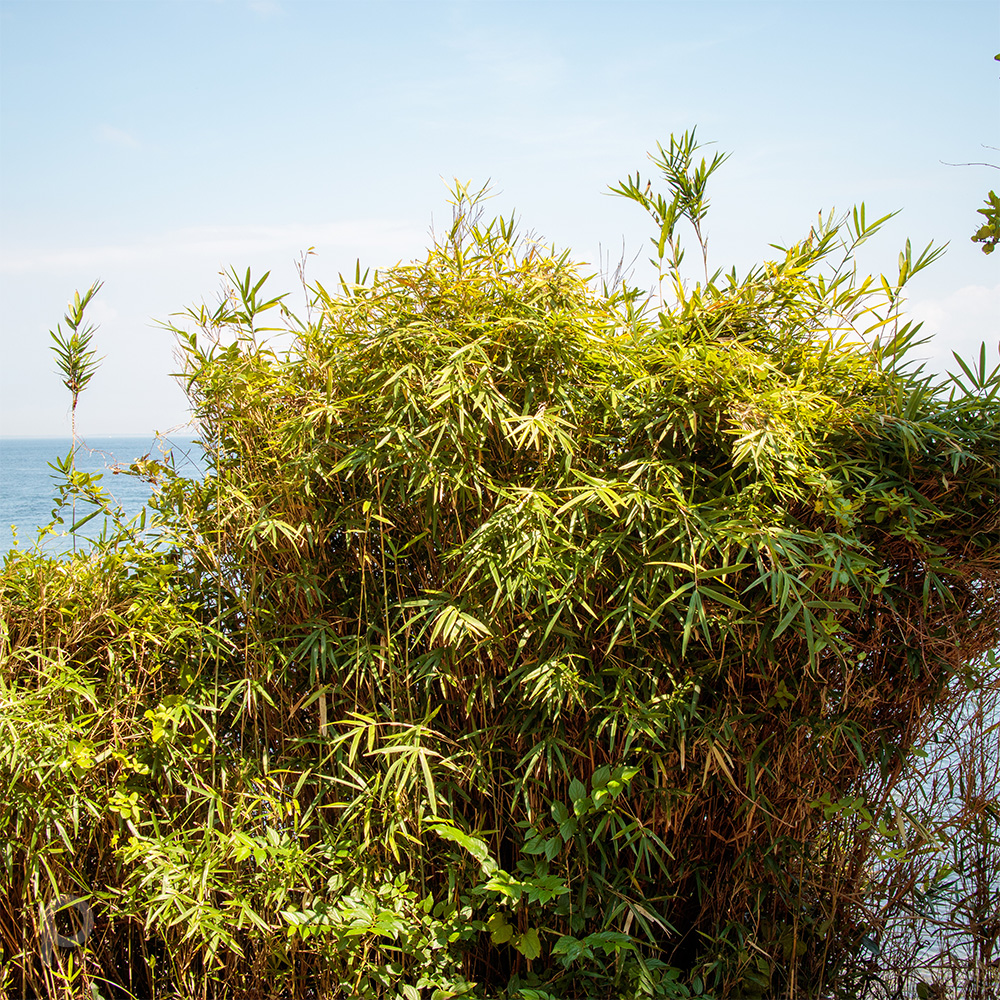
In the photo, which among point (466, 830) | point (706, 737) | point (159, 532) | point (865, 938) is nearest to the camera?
point (706, 737)

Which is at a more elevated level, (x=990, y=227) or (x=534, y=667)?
(x=990, y=227)

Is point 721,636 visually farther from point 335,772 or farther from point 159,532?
point 159,532

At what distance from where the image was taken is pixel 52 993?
2.01 meters

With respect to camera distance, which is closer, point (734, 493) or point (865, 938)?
point (734, 493)

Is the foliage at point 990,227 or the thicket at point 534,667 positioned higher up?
the foliage at point 990,227

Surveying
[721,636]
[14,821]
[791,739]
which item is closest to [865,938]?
[791,739]

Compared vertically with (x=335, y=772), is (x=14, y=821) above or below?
below

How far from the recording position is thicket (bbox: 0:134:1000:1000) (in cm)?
190

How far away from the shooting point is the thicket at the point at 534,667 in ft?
6.23

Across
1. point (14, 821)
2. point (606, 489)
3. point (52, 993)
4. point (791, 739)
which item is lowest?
point (52, 993)

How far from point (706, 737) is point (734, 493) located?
2.13ft

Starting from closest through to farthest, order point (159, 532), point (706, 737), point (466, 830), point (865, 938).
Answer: point (706, 737) → point (466, 830) → point (865, 938) → point (159, 532)

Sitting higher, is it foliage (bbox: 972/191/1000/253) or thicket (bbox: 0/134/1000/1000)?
foliage (bbox: 972/191/1000/253)

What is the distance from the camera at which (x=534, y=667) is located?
6.29 ft
